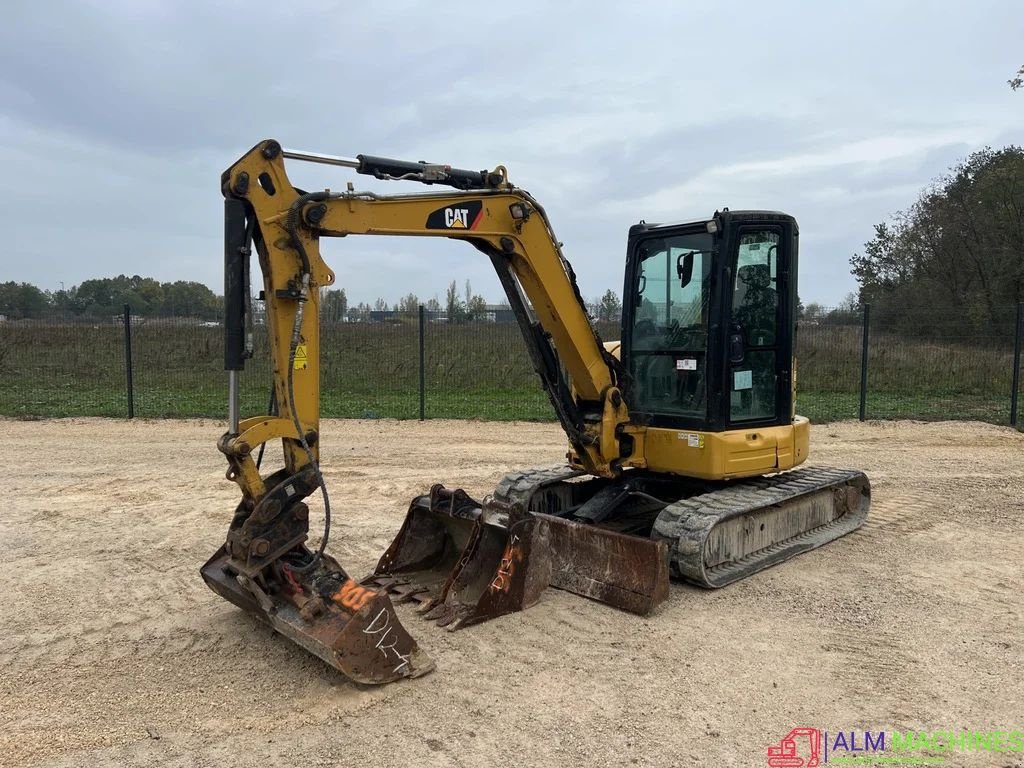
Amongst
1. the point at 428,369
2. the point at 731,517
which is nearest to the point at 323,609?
the point at 731,517

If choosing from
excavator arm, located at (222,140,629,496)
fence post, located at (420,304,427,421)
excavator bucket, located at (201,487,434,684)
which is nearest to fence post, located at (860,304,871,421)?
fence post, located at (420,304,427,421)

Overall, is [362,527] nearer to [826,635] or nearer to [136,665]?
[136,665]

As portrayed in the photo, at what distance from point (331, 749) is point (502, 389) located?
1249 cm

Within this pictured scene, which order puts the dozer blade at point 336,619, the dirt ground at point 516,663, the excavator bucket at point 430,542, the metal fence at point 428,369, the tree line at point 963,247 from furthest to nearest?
the tree line at point 963,247, the metal fence at point 428,369, the excavator bucket at point 430,542, the dozer blade at point 336,619, the dirt ground at point 516,663

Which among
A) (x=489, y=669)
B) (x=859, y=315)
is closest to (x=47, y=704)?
(x=489, y=669)

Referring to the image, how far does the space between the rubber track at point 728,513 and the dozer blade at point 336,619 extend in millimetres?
2083

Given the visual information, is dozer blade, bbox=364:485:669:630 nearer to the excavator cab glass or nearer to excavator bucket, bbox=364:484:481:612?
excavator bucket, bbox=364:484:481:612

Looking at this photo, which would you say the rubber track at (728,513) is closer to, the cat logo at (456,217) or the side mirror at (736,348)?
the side mirror at (736,348)

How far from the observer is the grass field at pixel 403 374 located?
14.2m

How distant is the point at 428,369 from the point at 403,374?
0.77 metres

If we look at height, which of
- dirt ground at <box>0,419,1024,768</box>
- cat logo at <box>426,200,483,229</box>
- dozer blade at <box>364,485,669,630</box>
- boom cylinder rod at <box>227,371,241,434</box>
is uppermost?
cat logo at <box>426,200,483,229</box>

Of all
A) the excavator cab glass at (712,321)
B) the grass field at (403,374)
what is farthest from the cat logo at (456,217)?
the grass field at (403,374)

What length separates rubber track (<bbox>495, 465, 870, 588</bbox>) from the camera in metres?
5.38

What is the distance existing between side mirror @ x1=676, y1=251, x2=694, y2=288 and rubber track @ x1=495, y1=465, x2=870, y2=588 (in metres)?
1.67
